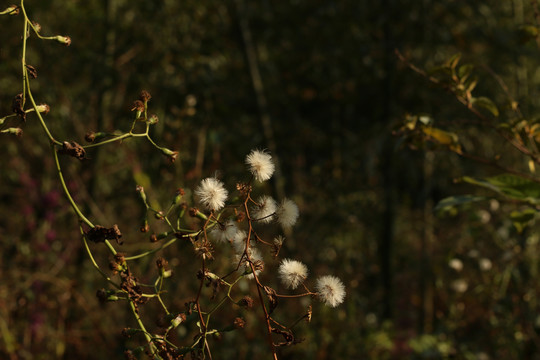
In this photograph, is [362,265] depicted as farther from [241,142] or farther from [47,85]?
[47,85]

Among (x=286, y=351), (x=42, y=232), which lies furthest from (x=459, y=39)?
(x=42, y=232)

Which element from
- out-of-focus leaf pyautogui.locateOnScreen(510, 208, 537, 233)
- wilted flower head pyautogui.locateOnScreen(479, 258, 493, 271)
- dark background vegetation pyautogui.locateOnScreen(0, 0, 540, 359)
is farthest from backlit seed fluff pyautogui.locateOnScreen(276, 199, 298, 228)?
→ wilted flower head pyautogui.locateOnScreen(479, 258, 493, 271)

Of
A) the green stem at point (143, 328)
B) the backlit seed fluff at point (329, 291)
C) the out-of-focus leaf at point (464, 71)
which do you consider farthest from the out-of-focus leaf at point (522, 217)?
the green stem at point (143, 328)

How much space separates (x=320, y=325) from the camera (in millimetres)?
3072

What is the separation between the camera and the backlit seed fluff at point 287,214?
0.87m

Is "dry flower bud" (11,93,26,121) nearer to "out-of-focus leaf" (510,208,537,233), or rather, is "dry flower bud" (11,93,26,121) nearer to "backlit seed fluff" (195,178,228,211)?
"backlit seed fluff" (195,178,228,211)

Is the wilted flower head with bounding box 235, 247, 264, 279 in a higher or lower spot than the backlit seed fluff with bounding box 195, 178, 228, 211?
lower

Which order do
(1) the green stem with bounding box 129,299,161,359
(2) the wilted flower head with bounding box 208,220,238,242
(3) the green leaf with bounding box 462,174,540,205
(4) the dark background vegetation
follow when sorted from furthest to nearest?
(4) the dark background vegetation → (3) the green leaf with bounding box 462,174,540,205 → (2) the wilted flower head with bounding box 208,220,238,242 → (1) the green stem with bounding box 129,299,161,359

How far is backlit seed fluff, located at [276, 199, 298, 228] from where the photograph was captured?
87 centimetres

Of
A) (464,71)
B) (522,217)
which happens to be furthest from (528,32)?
(522,217)

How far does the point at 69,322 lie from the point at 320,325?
4.77ft

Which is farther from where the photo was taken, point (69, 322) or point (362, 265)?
point (362, 265)

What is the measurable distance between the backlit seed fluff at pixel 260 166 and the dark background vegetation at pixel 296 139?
6.87ft

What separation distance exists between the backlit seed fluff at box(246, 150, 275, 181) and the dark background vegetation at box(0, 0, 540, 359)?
2.09m
